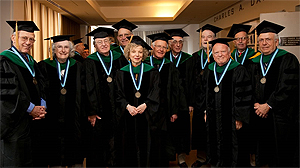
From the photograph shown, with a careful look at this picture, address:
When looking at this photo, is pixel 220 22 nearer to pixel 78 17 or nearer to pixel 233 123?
pixel 78 17

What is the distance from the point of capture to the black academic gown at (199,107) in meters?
3.52

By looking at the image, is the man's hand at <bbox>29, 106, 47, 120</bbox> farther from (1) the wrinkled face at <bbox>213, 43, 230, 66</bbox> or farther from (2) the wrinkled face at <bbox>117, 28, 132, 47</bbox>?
(1) the wrinkled face at <bbox>213, 43, 230, 66</bbox>

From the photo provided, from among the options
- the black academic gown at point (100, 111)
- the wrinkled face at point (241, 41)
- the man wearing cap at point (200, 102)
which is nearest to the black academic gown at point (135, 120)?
the black academic gown at point (100, 111)

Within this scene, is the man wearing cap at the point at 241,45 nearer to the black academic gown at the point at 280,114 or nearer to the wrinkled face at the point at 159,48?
the black academic gown at the point at 280,114

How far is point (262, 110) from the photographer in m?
2.98

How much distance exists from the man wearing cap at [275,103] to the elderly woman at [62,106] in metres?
2.34

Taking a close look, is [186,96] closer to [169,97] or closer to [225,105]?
[169,97]

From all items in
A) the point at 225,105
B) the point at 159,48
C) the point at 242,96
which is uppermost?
the point at 159,48

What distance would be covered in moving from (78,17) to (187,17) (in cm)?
489

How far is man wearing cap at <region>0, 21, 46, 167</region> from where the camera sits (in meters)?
2.53

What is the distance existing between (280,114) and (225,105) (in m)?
0.65

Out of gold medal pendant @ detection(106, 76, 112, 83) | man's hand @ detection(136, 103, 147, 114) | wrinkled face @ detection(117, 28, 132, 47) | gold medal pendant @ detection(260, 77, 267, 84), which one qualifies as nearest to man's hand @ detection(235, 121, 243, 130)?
gold medal pendant @ detection(260, 77, 267, 84)

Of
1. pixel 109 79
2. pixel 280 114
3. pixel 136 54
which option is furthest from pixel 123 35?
pixel 280 114

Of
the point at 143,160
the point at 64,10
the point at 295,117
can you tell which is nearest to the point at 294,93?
the point at 295,117
